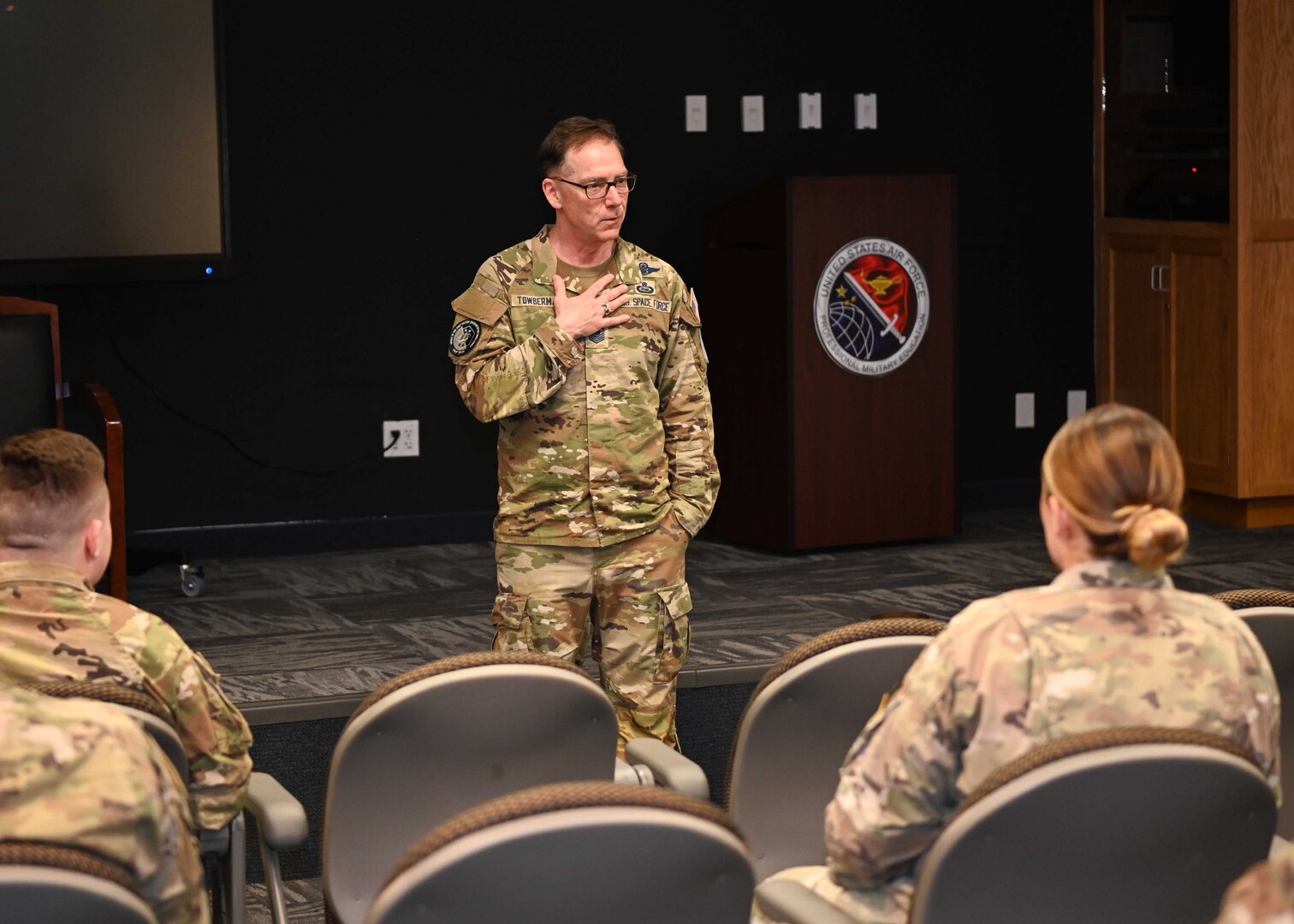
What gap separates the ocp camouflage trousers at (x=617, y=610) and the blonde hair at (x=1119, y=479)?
1.70 metres

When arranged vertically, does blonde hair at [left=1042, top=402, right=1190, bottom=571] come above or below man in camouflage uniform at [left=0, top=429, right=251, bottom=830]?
above

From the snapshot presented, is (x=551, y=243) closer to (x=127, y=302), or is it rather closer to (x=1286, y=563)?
(x=127, y=302)

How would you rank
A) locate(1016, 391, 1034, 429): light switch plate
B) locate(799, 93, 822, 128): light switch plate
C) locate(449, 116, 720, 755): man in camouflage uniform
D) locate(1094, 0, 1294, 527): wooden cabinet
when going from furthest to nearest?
locate(1016, 391, 1034, 429): light switch plate → locate(799, 93, 822, 128): light switch plate → locate(1094, 0, 1294, 527): wooden cabinet → locate(449, 116, 720, 755): man in camouflage uniform

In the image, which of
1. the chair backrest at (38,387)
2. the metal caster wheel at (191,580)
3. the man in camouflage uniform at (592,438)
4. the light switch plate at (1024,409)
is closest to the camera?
the man in camouflage uniform at (592,438)

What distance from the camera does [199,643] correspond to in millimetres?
4973

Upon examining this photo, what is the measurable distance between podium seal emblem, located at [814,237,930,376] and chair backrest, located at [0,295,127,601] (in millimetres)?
2438

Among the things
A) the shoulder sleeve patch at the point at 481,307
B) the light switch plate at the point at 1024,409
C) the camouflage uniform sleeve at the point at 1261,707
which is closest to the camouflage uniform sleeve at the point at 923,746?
the camouflage uniform sleeve at the point at 1261,707

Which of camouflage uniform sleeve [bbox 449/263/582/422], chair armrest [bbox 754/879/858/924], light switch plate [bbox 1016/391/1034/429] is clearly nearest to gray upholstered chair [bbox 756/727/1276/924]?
chair armrest [bbox 754/879/858/924]

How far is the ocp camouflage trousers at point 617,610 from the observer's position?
351cm

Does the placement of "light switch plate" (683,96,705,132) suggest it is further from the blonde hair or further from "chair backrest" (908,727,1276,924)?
"chair backrest" (908,727,1276,924)

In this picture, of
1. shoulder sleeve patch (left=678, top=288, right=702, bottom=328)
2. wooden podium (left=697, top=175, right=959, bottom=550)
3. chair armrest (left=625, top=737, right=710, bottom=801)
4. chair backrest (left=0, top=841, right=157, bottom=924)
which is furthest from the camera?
wooden podium (left=697, top=175, right=959, bottom=550)

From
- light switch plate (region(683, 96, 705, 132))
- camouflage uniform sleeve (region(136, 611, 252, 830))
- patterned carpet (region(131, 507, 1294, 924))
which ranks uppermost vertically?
light switch plate (region(683, 96, 705, 132))

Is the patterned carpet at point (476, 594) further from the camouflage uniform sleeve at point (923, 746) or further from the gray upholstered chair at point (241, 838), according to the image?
the camouflage uniform sleeve at point (923, 746)

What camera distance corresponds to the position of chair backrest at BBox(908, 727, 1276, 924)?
5.55 feet
